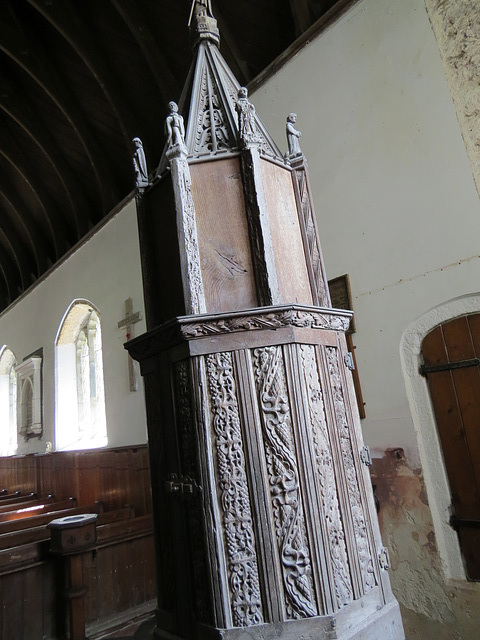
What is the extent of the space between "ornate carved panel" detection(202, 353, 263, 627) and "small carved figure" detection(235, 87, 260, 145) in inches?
32.7

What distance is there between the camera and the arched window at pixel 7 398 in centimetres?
984

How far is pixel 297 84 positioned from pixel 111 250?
3496 mm

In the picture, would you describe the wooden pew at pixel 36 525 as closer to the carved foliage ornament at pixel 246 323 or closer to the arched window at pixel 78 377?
the carved foliage ornament at pixel 246 323

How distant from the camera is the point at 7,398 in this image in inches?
407

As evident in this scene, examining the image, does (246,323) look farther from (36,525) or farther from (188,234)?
(36,525)

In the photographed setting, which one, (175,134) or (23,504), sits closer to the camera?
(175,134)

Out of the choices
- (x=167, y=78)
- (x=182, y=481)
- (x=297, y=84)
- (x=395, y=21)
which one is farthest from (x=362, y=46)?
(x=182, y=481)

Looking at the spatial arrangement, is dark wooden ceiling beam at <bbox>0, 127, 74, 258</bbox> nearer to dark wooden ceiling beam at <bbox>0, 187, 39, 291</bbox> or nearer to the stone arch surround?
dark wooden ceiling beam at <bbox>0, 187, 39, 291</bbox>

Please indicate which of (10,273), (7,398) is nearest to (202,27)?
(10,273)

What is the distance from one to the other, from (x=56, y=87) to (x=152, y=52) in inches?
72.0

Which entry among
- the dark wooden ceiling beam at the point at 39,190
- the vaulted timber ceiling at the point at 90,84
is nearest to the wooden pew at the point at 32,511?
the vaulted timber ceiling at the point at 90,84

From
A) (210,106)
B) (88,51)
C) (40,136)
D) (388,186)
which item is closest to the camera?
(210,106)

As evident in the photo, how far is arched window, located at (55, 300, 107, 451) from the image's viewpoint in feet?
24.2

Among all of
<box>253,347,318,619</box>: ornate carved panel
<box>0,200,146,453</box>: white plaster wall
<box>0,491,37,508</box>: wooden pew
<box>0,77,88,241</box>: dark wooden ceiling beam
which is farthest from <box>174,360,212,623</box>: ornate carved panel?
<box>0,77,88,241</box>: dark wooden ceiling beam
